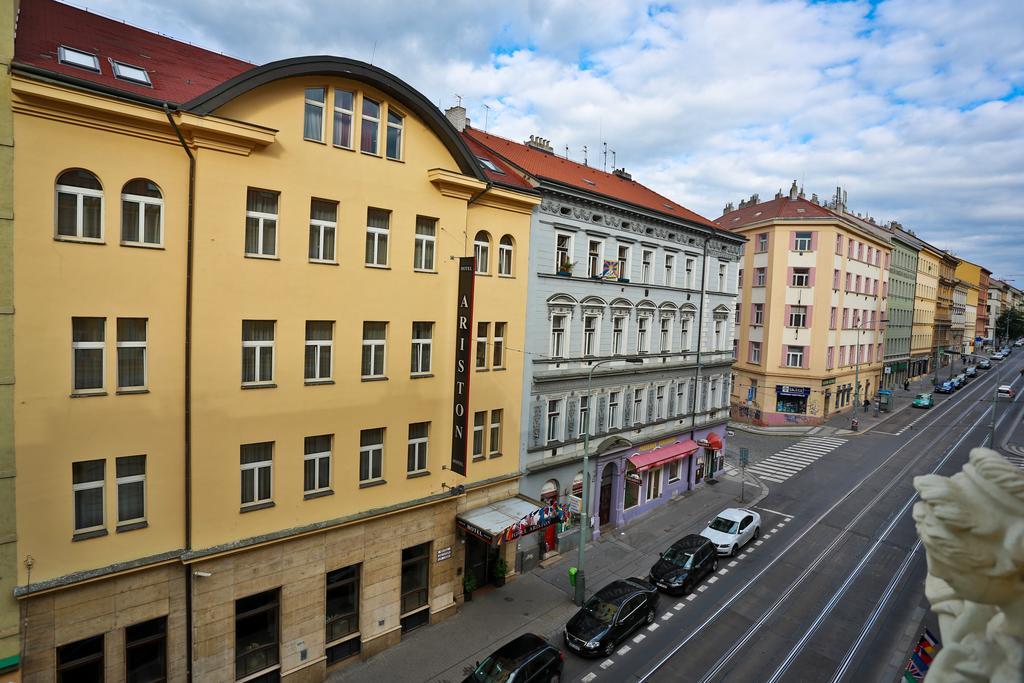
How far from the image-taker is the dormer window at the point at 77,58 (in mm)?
11852

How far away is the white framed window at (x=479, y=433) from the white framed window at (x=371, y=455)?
3897mm

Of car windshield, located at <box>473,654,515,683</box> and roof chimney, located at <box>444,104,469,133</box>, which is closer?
car windshield, located at <box>473,654,515,683</box>

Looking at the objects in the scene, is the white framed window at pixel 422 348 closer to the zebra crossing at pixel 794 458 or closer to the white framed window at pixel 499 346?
the white framed window at pixel 499 346

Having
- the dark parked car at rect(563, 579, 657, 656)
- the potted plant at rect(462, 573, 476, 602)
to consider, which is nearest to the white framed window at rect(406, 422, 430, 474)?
the potted plant at rect(462, 573, 476, 602)

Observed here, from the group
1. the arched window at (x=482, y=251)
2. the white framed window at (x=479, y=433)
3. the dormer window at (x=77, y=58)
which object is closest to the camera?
the dormer window at (x=77, y=58)

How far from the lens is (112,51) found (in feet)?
43.7

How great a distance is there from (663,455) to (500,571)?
11.4 m

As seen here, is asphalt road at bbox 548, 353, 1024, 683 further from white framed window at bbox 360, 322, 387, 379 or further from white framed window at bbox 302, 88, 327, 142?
white framed window at bbox 302, 88, 327, 142

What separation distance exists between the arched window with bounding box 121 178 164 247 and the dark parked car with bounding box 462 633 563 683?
12.8 meters

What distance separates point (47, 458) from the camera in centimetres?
1123

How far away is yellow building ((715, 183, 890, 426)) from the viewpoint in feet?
152

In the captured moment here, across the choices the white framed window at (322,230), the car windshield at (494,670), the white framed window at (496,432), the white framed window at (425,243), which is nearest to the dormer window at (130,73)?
the white framed window at (322,230)

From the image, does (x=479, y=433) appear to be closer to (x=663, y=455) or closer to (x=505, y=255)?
(x=505, y=255)

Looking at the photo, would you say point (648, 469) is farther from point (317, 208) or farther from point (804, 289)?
point (804, 289)
